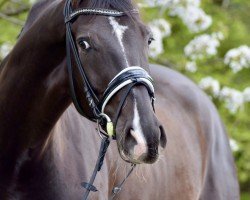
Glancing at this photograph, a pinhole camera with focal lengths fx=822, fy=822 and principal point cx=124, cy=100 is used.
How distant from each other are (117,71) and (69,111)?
2.80ft

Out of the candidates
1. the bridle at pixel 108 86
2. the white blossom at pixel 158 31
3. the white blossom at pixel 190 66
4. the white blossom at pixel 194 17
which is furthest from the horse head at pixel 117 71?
the white blossom at pixel 190 66

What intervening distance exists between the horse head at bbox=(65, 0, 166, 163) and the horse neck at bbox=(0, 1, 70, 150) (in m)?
0.16

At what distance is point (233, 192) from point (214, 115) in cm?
66

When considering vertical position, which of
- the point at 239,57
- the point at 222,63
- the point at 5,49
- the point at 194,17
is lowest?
the point at 222,63

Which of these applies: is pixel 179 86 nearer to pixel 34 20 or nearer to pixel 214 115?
pixel 214 115

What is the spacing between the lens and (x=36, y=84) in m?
4.23

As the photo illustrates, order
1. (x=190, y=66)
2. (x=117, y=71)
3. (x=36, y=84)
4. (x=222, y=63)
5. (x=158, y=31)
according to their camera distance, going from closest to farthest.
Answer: (x=117, y=71)
(x=36, y=84)
(x=158, y=31)
(x=190, y=66)
(x=222, y=63)

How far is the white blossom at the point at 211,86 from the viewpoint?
890 cm

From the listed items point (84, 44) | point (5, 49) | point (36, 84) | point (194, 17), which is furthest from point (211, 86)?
point (84, 44)

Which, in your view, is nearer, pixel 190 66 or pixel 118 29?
pixel 118 29

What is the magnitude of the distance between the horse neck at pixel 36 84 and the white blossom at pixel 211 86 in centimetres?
473

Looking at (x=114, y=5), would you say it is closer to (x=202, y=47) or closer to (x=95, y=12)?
(x=95, y=12)

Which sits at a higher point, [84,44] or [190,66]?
[84,44]

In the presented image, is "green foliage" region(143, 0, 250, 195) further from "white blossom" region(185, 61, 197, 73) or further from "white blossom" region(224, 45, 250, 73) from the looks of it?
"white blossom" region(224, 45, 250, 73)
